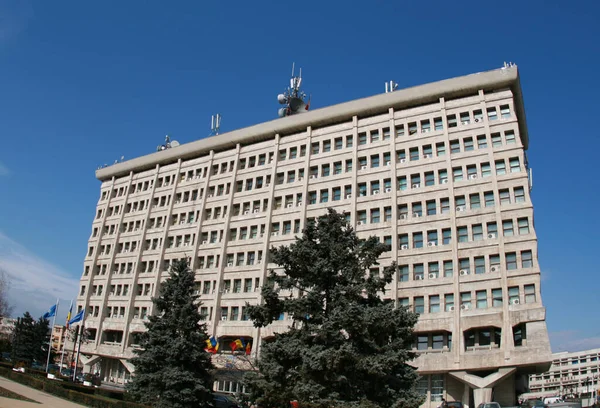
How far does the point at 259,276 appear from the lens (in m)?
47.5

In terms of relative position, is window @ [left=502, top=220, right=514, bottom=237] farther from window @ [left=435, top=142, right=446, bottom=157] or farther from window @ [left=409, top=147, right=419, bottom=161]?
window @ [left=409, top=147, right=419, bottom=161]

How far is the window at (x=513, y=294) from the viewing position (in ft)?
116

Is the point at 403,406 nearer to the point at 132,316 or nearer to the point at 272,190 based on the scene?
the point at 272,190

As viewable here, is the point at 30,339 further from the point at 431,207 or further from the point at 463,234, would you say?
the point at 463,234

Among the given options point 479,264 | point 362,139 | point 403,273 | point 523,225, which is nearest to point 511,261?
point 479,264

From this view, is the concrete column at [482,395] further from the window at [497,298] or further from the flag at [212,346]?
the flag at [212,346]

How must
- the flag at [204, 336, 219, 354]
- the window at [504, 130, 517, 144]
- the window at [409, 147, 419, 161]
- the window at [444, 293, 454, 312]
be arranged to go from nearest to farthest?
the window at [444, 293, 454, 312]
the window at [504, 130, 517, 144]
the flag at [204, 336, 219, 354]
the window at [409, 147, 419, 161]

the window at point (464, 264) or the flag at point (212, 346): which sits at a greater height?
the window at point (464, 264)

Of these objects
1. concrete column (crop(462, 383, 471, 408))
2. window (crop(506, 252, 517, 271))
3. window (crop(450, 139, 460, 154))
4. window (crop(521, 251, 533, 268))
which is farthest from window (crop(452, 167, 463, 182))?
concrete column (crop(462, 383, 471, 408))

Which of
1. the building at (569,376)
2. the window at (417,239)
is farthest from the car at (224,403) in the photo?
the building at (569,376)

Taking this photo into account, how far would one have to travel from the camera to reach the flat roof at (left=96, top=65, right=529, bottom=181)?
42.0 meters

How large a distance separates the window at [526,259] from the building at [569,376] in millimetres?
88988

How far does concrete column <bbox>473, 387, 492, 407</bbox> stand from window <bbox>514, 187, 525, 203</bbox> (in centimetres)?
1401

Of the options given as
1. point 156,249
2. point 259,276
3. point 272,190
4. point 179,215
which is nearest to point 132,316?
point 156,249
